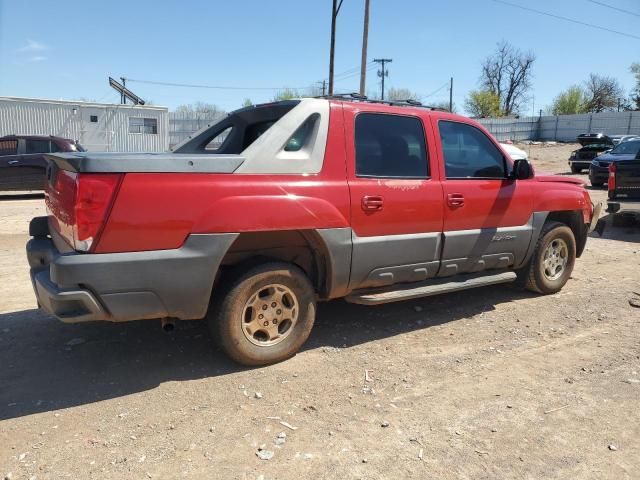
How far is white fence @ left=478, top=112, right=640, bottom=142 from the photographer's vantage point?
39.8m

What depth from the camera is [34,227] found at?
4223mm

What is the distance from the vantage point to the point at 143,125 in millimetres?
27062

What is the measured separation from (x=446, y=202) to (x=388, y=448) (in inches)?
92.9

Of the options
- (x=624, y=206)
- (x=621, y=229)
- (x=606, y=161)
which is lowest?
(x=621, y=229)

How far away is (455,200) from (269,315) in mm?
1969

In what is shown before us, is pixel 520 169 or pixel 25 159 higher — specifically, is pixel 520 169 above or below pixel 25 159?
above

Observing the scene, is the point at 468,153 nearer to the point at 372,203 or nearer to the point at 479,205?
the point at 479,205

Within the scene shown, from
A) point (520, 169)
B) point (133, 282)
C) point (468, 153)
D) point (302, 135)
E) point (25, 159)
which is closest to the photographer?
point (133, 282)

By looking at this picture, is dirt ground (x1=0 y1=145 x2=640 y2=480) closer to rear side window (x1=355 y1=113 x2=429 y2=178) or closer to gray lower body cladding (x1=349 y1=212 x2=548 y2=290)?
gray lower body cladding (x1=349 y1=212 x2=548 y2=290)

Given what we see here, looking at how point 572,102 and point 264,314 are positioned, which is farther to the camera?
point 572,102

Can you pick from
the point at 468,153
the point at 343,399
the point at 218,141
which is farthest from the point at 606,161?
the point at 343,399

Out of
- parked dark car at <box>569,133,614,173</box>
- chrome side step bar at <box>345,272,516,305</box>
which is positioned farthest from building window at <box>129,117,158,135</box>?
chrome side step bar at <box>345,272,516,305</box>

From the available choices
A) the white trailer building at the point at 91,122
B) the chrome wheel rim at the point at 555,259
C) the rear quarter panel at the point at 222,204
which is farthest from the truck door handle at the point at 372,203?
the white trailer building at the point at 91,122

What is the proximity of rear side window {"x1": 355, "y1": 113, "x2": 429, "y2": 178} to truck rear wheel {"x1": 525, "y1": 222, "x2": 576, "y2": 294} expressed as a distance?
194 cm
